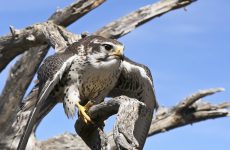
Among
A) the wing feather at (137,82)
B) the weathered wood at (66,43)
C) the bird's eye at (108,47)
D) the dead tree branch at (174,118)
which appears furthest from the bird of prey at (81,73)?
the dead tree branch at (174,118)

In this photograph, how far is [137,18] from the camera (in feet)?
36.6

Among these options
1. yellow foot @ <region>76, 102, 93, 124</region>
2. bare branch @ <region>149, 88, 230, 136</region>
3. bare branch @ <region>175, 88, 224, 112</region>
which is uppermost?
yellow foot @ <region>76, 102, 93, 124</region>

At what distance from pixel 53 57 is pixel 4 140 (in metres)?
4.66

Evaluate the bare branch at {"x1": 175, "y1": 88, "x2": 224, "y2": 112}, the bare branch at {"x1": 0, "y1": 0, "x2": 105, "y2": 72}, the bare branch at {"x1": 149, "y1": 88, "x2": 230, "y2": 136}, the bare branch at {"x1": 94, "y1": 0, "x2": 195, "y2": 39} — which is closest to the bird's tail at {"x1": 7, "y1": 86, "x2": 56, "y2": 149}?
the bare branch at {"x1": 0, "y1": 0, "x2": 105, "y2": 72}

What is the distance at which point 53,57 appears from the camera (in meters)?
6.54

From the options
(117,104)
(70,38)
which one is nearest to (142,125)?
(117,104)

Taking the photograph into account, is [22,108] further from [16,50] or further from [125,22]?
[125,22]

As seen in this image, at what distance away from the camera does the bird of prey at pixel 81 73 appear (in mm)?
6246

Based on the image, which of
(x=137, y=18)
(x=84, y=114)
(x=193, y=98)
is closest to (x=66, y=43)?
(x=84, y=114)

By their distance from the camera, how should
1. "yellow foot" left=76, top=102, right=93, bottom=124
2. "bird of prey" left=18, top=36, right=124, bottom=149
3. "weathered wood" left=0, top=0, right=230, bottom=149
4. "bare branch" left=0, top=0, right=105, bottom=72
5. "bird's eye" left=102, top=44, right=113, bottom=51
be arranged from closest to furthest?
"yellow foot" left=76, top=102, right=93, bottom=124 → "bird of prey" left=18, top=36, right=124, bottom=149 → "bird's eye" left=102, top=44, right=113, bottom=51 → "weathered wood" left=0, top=0, right=230, bottom=149 → "bare branch" left=0, top=0, right=105, bottom=72

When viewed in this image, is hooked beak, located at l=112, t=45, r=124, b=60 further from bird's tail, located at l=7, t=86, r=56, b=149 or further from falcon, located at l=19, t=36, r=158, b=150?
bird's tail, located at l=7, t=86, r=56, b=149

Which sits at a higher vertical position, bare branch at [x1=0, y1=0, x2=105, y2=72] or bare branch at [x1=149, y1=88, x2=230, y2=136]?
bare branch at [x1=0, y1=0, x2=105, y2=72]

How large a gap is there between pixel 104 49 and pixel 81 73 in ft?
1.18

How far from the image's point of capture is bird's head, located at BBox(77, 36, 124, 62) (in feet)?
20.6
